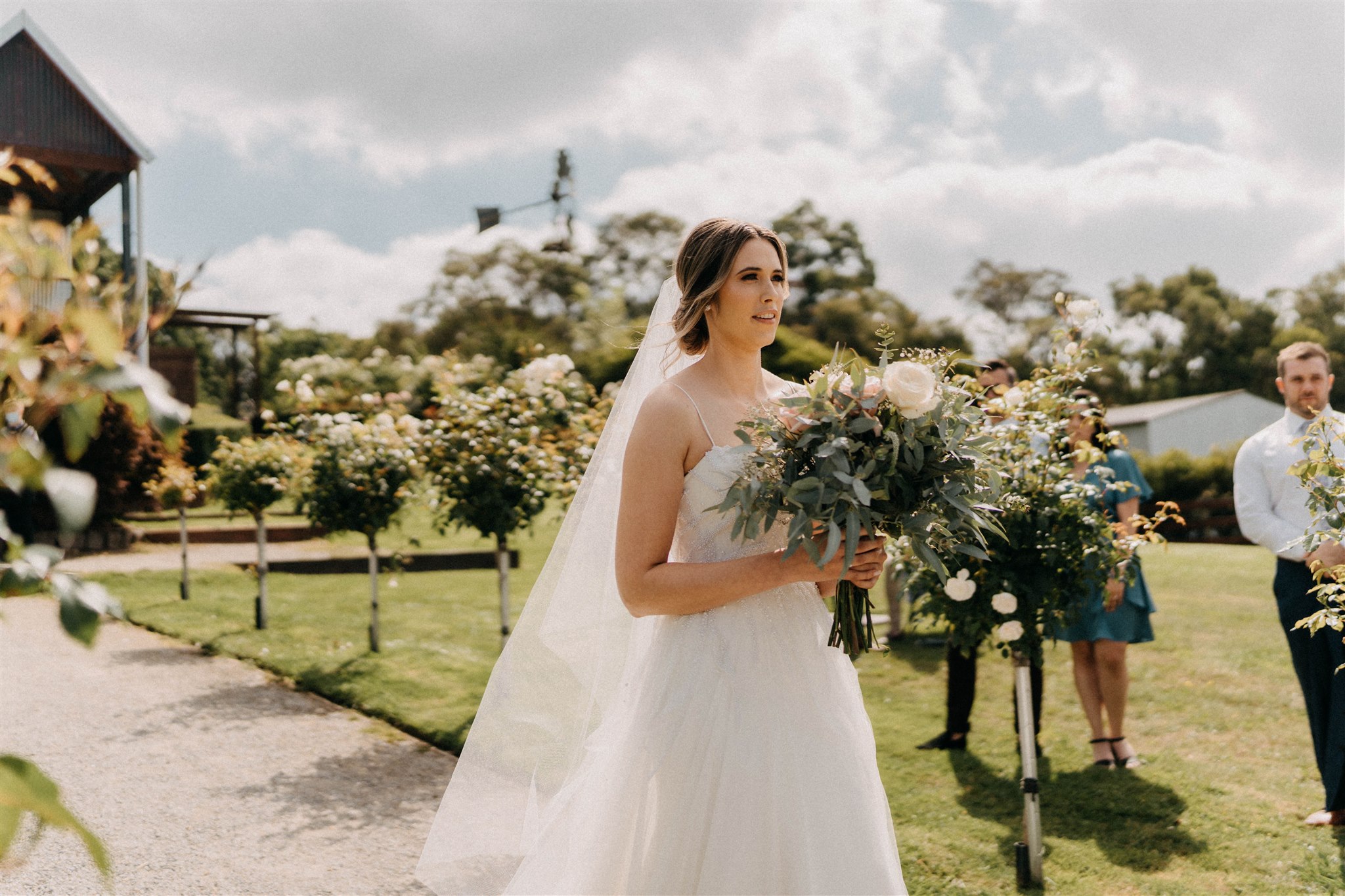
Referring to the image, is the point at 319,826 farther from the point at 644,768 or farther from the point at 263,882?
the point at 644,768

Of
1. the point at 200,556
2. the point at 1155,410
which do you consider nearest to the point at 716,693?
the point at 200,556

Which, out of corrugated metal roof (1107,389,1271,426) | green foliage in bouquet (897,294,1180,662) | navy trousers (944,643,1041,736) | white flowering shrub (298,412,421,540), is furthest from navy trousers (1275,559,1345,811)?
corrugated metal roof (1107,389,1271,426)

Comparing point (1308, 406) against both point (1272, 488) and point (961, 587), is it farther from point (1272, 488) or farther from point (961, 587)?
point (961, 587)

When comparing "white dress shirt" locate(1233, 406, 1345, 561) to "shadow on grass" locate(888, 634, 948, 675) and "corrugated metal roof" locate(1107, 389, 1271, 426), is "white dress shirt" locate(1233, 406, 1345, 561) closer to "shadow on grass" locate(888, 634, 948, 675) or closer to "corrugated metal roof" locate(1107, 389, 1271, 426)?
"shadow on grass" locate(888, 634, 948, 675)

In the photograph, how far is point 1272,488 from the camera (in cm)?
572

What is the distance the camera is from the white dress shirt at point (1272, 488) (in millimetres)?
5559

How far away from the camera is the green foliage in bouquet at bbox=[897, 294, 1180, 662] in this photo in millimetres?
4988

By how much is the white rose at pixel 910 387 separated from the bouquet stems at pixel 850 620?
0.52m

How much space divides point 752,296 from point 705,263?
17 cm

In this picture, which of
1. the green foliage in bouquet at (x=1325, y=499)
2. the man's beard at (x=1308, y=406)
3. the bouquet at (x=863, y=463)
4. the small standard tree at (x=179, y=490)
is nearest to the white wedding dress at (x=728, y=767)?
the bouquet at (x=863, y=463)

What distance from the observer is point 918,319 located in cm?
4547

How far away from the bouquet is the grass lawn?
2.72m

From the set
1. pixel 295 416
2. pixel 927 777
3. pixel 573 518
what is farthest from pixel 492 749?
pixel 295 416

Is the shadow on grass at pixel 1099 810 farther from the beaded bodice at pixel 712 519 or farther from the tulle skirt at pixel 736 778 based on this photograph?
the beaded bodice at pixel 712 519
